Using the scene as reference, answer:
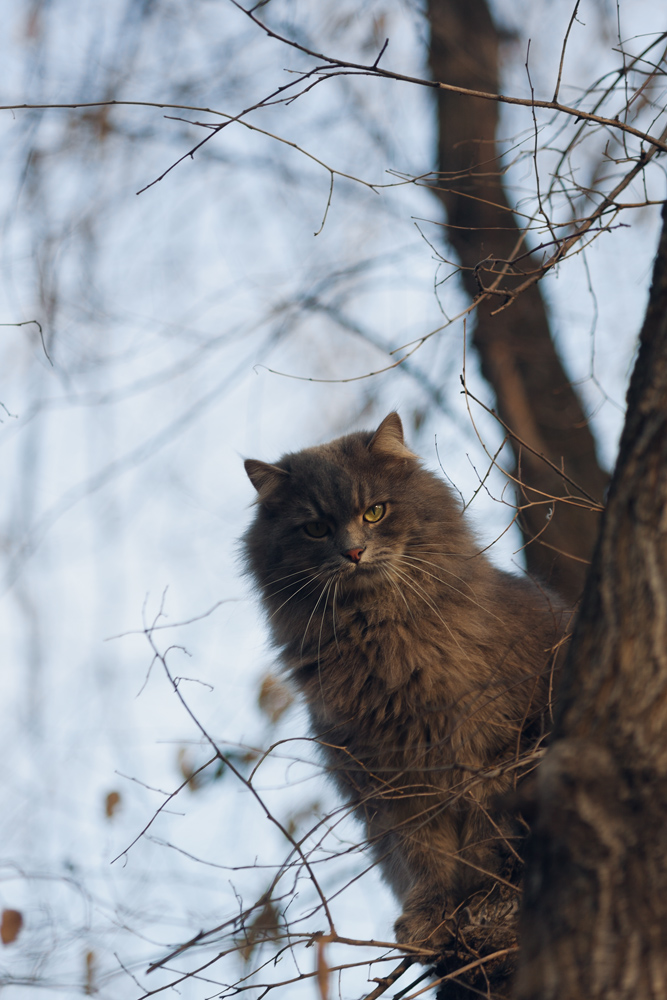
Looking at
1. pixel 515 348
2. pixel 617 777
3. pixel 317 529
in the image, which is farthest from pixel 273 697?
pixel 617 777

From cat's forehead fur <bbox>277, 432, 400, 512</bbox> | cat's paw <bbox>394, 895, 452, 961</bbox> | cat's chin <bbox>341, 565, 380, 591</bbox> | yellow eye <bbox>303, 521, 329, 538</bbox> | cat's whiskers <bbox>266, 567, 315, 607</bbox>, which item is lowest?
cat's paw <bbox>394, 895, 452, 961</bbox>

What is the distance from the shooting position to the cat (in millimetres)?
2541

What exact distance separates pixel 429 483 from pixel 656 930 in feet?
7.13

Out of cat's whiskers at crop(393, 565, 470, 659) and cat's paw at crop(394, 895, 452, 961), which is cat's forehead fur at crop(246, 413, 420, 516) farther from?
cat's paw at crop(394, 895, 452, 961)

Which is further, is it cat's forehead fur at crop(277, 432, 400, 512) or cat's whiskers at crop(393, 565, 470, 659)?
cat's forehead fur at crop(277, 432, 400, 512)

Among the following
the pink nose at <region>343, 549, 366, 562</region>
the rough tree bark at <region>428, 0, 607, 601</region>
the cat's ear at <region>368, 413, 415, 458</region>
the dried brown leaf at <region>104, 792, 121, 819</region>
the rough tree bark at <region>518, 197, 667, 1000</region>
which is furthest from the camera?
the dried brown leaf at <region>104, 792, 121, 819</region>

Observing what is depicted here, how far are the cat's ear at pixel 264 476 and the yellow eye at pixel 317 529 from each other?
30cm

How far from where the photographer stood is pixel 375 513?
2965mm

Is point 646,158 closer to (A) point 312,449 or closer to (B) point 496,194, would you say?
(A) point 312,449

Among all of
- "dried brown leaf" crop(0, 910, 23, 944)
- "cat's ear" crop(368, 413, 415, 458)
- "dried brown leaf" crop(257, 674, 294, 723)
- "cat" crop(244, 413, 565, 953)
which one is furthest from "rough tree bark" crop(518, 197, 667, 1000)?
"dried brown leaf" crop(0, 910, 23, 944)

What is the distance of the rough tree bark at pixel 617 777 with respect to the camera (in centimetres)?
108

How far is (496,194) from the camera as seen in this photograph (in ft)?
14.2

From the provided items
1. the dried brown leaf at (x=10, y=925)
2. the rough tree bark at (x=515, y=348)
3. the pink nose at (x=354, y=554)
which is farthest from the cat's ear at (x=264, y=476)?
the dried brown leaf at (x=10, y=925)

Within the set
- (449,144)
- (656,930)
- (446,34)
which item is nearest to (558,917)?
(656,930)
